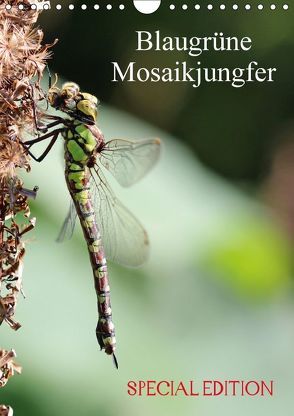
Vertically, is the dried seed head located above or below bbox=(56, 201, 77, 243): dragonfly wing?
above

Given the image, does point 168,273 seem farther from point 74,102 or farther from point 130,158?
point 74,102

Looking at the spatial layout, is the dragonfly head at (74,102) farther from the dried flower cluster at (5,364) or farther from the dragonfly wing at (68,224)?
the dried flower cluster at (5,364)

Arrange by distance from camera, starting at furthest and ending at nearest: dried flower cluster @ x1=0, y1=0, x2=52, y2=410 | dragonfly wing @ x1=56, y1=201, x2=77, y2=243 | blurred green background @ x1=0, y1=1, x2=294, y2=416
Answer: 1. blurred green background @ x1=0, y1=1, x2=294, y2=416
2. dragonfly wing @ x1=56, y1=201, x2=77, y2=243
3. dried flower cluster @ x1=0, y1=0, x2=52, y2=410

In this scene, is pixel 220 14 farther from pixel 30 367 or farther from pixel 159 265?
pixel 30 367

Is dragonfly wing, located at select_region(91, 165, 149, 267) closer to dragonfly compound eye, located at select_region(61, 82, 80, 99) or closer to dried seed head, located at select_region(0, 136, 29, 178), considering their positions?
dragonfly compound eye, located at select_region(61, 82, 80, 99)

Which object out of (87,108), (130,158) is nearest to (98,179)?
(130,158)

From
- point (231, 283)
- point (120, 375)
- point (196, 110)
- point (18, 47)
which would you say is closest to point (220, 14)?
point (196, 110)

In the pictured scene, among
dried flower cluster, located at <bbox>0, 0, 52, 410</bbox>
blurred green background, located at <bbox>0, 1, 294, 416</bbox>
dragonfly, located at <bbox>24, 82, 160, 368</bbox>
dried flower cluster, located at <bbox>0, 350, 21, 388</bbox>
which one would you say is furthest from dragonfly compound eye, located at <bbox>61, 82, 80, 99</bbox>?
blurred green background, located at <bbox>0, 1, 294, 416</bbox>
